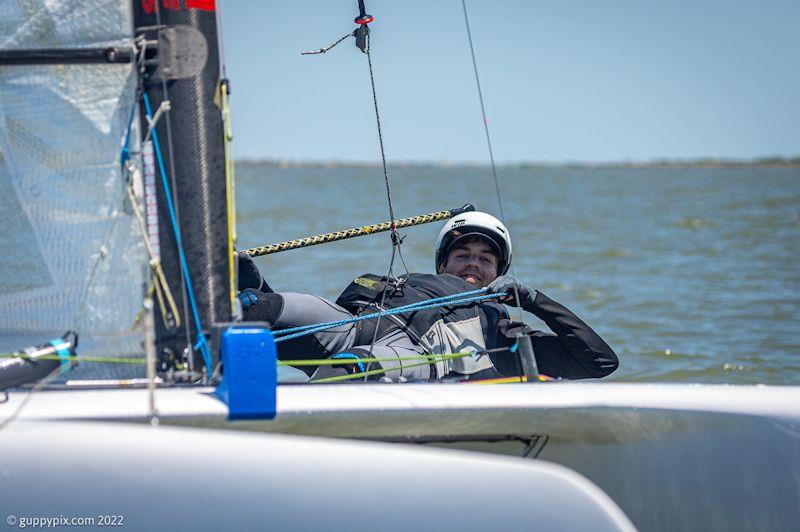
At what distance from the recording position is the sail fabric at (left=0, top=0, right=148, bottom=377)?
7.64 feet

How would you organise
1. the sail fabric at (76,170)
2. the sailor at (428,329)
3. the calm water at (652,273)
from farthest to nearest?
1. the calm water at (652,273)
2. the sailor at (428,329)
3. the sail fabric at (76,170)

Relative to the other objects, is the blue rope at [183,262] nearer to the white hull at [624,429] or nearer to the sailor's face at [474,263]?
the white hull at [624,429]

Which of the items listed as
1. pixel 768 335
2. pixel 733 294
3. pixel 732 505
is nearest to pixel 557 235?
pixel 733 294

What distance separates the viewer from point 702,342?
23.9 ft

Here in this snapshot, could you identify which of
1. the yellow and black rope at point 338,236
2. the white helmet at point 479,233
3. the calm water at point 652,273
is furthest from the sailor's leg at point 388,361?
the calm water at point 652,273

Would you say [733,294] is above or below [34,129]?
below

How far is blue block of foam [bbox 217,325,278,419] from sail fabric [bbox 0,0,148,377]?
0.41 m

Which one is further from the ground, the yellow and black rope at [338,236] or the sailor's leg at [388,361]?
the yellow and black rope at [338,236]

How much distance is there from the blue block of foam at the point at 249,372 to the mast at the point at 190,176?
0.33 metres

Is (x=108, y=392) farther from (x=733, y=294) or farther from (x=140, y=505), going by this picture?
(x=733, y=294)

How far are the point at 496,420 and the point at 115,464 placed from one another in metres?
0.78

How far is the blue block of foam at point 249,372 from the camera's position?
2.01 m

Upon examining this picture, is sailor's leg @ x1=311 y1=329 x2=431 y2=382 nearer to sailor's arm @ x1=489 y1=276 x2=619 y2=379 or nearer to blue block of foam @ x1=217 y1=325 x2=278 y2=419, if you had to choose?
sailor's arm @ x1=489 y1=276 x2=619 y2=379

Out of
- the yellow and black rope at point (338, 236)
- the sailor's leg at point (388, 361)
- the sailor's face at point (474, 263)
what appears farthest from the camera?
the sailor's face at point (474, 263)
